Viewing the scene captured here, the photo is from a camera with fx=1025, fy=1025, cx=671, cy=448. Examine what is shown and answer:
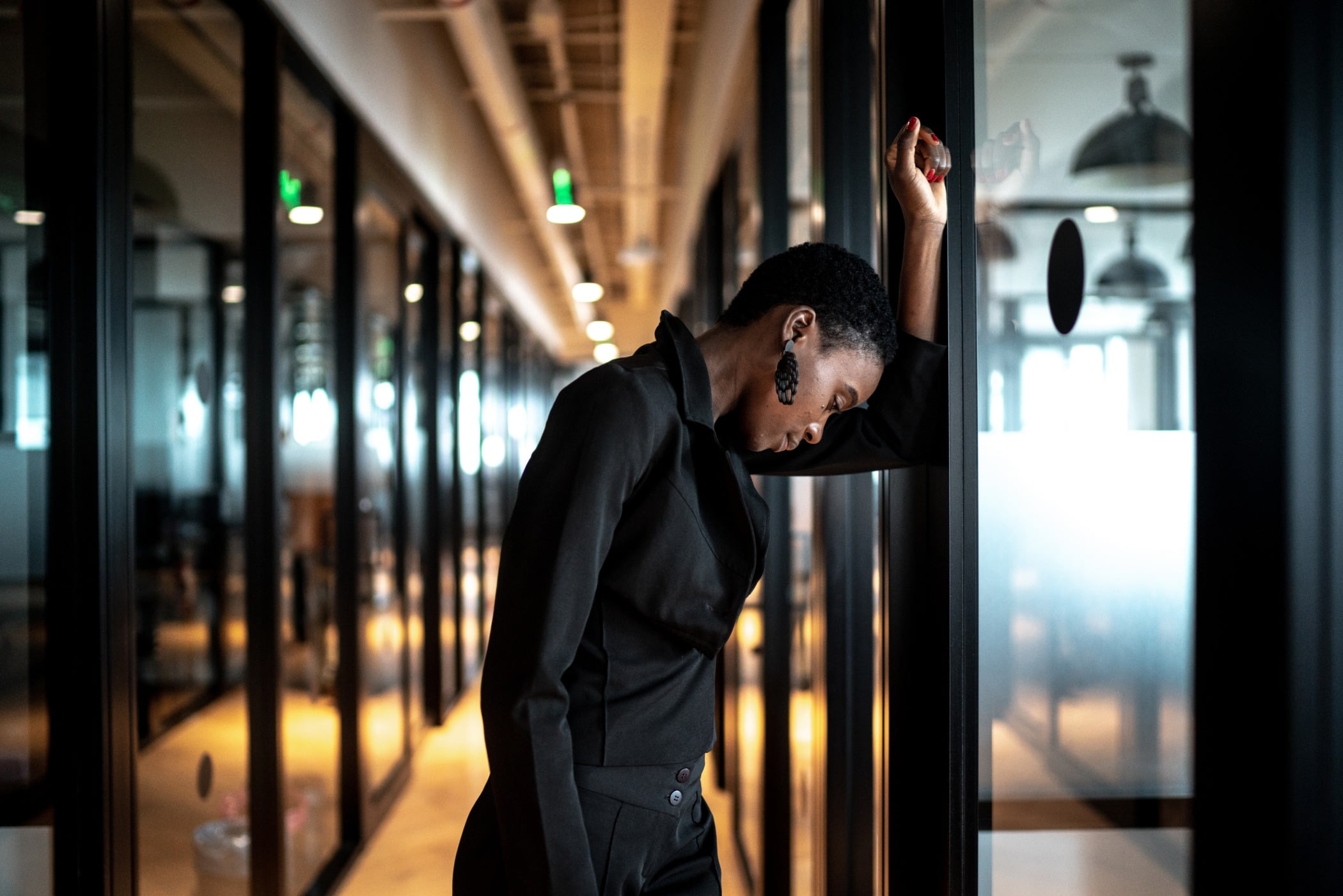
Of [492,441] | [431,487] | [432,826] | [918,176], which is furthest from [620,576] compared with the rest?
[492,441]

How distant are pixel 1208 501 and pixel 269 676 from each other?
319 cm

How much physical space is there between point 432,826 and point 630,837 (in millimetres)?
3719

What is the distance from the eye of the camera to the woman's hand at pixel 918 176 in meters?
1.43

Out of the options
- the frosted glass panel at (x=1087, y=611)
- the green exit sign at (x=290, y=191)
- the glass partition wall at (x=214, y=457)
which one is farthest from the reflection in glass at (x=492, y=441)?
the frosted glass panel at (x=1087, y=611)

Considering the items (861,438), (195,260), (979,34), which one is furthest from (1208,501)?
(195,260)

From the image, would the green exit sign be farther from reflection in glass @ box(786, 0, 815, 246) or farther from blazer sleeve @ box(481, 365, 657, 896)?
blazer sleeve @ box(481, 365, 657, 896)

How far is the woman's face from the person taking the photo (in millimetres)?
1442

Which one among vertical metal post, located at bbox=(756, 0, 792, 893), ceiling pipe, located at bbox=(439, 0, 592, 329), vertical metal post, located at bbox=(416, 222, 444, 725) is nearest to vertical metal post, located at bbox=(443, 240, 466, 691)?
vertical metal post, located at bbox=(416, 222, 444, 725)

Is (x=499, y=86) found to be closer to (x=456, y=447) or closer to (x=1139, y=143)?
(x=456, y=447)

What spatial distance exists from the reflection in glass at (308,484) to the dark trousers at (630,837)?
2.29 m

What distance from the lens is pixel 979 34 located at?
5.02 feet

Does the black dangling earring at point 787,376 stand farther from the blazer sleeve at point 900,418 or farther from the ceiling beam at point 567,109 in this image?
the ceiling beam at point 567,109

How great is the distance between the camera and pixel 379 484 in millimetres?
5102

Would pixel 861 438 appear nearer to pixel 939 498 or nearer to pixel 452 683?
pixel 939 498
